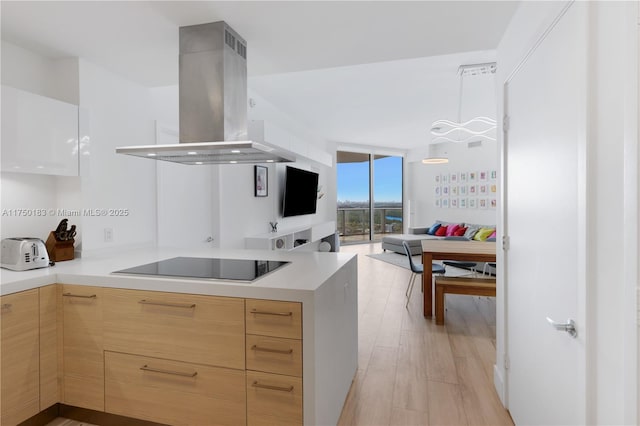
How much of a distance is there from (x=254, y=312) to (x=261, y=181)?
136 inches

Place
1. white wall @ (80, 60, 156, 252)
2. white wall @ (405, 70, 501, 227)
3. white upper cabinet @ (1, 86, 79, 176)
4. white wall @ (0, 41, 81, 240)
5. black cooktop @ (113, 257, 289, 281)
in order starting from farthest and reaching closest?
white wall @ (405, 70, 501, 227) < white wall @ (80, 60, 156, 252) < white wall @ (0, 41, 81, 240) < white upper cabinet @ (1, 86, 79, 176) < black cooktop @ (113, 257, 289, 281)

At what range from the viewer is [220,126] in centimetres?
212

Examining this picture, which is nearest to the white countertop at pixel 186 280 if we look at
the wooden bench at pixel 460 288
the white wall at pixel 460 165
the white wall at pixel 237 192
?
the white wall at pixel 237 192

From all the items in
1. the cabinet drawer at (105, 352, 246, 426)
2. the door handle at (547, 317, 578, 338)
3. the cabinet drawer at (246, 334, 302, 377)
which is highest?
the door handle at (547, 317, 578, 338)

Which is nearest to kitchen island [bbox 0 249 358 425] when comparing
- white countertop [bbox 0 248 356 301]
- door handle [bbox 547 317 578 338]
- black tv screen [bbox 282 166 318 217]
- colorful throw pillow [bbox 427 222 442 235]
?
white countertop [bbox 0 248 356 301]

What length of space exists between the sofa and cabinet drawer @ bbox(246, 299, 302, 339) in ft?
19.5

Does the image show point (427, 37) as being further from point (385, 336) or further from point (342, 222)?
point (342, 222)

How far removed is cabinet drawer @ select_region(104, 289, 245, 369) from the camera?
5.59 ft

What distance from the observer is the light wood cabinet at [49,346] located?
1.95 metres

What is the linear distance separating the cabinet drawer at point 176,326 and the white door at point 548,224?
1.36 metres

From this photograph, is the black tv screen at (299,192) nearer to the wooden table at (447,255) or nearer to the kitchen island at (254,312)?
the wooden table at (447,255)

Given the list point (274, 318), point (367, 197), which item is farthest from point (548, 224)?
point (367, 197)

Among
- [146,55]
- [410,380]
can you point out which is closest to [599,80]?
[410,380]

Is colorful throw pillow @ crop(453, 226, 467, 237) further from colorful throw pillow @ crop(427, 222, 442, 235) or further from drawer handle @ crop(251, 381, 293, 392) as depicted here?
drawer handle @ crop(251, 381, 293, 392)
